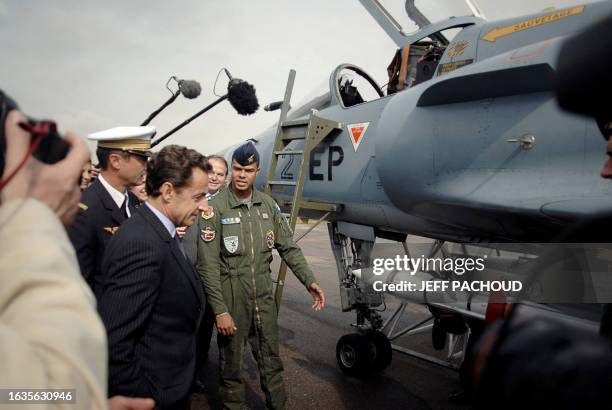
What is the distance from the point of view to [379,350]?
4.22m

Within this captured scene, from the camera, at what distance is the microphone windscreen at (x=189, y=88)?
14.5 feet

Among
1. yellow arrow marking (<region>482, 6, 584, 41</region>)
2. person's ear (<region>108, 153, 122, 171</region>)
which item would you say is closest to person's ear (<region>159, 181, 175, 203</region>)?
person's ear (<region>108, 153, 122, 171</region>)

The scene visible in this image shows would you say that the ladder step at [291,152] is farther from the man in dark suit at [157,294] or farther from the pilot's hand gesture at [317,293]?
the man in dark suit at [157,294]

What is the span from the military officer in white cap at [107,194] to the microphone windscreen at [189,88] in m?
1.85

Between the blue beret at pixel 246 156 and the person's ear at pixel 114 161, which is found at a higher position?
the blue beret at pixel 246 156

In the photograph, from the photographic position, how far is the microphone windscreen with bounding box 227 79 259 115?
4719 mm

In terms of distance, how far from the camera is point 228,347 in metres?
2.80

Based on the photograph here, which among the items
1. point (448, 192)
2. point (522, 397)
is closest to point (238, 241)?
point (448, 192)

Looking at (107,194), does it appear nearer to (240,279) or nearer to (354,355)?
(240,279)

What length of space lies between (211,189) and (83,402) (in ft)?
14.2

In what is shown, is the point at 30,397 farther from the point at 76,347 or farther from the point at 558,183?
the point at 558,183

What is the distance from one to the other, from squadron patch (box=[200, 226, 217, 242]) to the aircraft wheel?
217 cm

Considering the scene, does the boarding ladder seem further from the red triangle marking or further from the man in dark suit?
the man in dark suit

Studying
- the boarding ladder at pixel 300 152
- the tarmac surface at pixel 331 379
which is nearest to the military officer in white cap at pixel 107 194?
the boarding ladder at pixel 300 152
